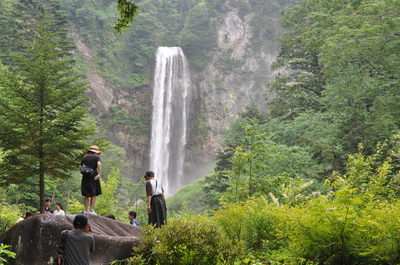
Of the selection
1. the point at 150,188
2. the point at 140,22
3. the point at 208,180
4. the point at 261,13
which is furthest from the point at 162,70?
the point at 150,188

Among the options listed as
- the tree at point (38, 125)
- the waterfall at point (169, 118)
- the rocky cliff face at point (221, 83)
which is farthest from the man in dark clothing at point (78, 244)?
the rocky cliff face at point (221, 83)

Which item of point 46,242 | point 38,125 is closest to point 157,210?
point 46,242

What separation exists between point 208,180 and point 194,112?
27.0 m

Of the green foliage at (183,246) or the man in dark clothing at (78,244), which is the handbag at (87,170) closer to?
the green foliage at (183,246)

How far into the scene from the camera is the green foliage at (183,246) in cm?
453

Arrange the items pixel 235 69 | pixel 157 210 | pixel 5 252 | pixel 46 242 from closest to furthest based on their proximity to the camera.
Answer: pixel 5 252 → pixel 46 242 → pixel 157 210 → pixel 235 69

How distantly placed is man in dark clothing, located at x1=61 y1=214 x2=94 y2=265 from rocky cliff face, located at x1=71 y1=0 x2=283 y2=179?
139 ft

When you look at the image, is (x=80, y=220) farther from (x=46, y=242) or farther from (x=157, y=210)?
(x=157, y=210)

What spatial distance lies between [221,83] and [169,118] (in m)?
11.7

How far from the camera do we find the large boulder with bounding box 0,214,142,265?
4.84 meters

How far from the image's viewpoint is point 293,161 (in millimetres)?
14805

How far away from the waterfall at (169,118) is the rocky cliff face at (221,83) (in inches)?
75.2

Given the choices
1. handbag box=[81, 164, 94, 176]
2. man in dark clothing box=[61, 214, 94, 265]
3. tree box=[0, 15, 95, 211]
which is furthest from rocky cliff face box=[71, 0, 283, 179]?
man in dark clothing box=[61, 214, 94, 265]

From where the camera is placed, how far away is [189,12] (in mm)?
54500
